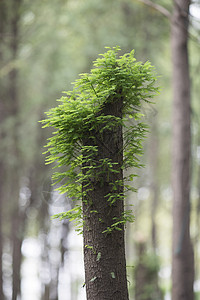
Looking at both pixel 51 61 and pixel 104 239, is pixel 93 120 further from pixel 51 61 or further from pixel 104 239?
pixel 51 61

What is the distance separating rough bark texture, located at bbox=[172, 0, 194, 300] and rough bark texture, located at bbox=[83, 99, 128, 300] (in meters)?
5.02

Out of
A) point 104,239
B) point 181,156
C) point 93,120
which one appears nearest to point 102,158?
point 93,120

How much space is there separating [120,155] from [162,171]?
18.6 m

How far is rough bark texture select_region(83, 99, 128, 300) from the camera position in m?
2.17

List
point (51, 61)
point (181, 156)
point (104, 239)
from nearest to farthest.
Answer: point (104, 239), point (181, 156), point (51, 61)

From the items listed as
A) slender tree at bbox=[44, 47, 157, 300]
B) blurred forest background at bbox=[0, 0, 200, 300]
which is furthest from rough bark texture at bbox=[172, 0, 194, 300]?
slender tree at bbox=[44, 47, 157, 300]

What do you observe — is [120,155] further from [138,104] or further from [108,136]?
[138,104]

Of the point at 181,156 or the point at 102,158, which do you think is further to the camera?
the point at 181,156

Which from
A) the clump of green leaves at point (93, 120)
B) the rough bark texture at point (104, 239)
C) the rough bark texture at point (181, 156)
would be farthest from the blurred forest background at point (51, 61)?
the rough bark texture at point (104, 239)

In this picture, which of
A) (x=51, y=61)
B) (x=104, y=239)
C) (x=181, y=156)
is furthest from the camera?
(x=51, y=61)

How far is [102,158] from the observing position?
228 centimetres

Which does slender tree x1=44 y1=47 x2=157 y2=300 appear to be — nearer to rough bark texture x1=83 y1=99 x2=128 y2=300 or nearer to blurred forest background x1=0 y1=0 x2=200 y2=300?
rough bark texture x1=83 y1=99 x2=128 y2=300

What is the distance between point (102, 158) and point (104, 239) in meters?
0.46

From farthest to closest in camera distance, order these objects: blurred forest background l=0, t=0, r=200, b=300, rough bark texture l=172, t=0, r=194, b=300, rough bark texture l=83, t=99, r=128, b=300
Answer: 1. blurred forest background l=0, t=0, r=200, b=300
2. rough bark texture l=172, t=0, r=194, b=300
3. rough bark texture l=83, t=99, r=128, b=300
